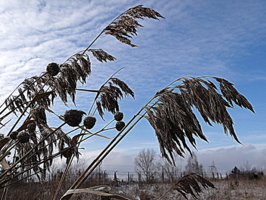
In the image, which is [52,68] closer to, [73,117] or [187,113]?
[73,117]

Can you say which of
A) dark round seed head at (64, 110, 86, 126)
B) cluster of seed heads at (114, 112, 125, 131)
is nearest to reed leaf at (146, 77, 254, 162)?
cluster of seed heads at (114, 112, 125, 131)

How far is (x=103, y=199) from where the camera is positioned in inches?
35.9

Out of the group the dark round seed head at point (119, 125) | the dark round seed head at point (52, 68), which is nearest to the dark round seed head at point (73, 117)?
the dark round seed head at point (52, 68)

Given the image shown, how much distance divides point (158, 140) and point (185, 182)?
2.62ft

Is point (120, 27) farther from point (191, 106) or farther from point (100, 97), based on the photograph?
point (191, 106)

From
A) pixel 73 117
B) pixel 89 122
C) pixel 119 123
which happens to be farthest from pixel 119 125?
pixel 73 117

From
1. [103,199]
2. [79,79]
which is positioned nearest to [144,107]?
[103,199]

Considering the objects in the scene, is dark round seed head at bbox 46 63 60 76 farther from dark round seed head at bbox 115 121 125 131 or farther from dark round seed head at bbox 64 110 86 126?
dark round seed head at bbox 115 121 125 131

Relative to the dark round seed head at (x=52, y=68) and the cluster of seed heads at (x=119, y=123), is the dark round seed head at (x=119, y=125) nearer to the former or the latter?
the cluster of seed heads at (x=119, y=123)

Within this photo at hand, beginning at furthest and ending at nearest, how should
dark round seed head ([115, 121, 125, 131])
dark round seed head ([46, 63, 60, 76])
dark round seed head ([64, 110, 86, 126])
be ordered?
dark round seed head ([115, 121, 125, 131]) < dark round seed head ([46, 63, 60, 76]) < dark round seed head ([64, 110, 86, 126])

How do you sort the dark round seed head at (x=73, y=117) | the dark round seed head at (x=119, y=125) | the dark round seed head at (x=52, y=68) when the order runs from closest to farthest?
the dark round seed head at (x=73, y=117) < the dark round seed head at (x=52, y=68) < the dark round seed head at (x=119, y=125)

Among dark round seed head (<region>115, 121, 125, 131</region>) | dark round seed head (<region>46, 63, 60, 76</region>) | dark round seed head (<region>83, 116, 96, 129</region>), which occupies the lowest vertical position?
dark round seed head (<region>83, 116, 96, 129</region>)

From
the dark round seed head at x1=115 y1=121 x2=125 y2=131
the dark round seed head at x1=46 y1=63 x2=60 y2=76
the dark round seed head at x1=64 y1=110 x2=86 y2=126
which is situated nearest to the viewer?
the dark round seed head at x1=64 y1=110 x2=86 y2=126

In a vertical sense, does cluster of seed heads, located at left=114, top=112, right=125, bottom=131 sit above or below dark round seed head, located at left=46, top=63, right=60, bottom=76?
below
